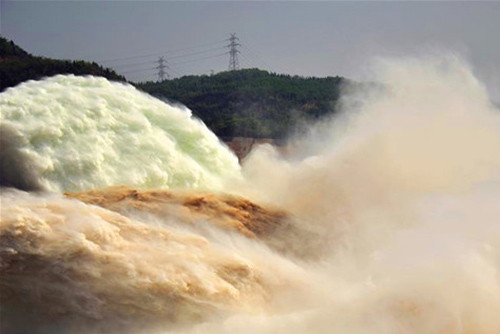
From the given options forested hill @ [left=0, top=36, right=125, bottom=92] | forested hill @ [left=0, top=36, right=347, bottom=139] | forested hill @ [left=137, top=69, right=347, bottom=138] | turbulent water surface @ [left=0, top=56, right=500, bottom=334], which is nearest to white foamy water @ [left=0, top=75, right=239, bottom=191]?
turbulent water surface @ [left=0, top=56, right=500, bottom=334]

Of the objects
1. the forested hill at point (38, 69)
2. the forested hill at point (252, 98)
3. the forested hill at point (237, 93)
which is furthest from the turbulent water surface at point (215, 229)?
the forested hill at point (252, 98)

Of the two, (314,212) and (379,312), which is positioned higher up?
(314,212)

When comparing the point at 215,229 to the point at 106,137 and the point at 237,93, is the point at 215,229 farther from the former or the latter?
the point at 237,93

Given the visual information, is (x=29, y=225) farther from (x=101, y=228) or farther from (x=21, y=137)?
(x=21, y=137)

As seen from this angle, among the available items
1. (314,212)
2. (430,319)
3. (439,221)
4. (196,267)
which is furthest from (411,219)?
(196,267)

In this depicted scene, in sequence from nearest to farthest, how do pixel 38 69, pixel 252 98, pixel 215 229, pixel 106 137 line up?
pixel 215 229
pixel 106 137
pixel 38 69
pixel 252 98

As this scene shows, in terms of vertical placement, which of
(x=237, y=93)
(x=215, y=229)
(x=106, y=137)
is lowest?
(x=215, y=229)

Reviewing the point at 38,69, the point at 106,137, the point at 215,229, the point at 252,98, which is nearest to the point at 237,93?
the point at 252,98

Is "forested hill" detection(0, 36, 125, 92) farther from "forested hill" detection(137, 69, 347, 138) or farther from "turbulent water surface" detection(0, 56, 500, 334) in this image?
"turbulent water surface" detection(0, 56, 500, 334)
